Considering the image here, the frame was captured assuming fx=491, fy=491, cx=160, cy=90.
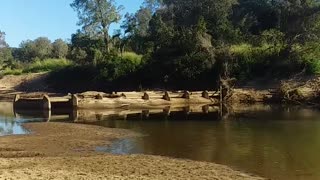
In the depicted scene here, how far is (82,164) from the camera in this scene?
526 inches

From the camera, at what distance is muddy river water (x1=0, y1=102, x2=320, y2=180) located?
14164mm

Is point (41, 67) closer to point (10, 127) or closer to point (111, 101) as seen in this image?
point (111, 101)

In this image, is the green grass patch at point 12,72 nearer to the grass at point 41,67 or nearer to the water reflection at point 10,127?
the grass at point 41,67

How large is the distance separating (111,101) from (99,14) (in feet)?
103

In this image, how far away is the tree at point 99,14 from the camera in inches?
2571

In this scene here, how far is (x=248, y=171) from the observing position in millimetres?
12969

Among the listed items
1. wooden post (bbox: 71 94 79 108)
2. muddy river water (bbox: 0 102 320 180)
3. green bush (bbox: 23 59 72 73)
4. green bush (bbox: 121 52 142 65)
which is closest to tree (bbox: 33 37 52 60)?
green bush (bbox: 23 59 72 73)

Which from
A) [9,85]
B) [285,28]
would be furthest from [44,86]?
[285,28]

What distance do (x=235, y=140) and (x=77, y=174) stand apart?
28.9ft

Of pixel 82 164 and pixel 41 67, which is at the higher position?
pixel 41 67

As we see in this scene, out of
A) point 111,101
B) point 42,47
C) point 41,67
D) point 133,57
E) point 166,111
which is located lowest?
point 166,111

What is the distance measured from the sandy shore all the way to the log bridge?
1582 cm

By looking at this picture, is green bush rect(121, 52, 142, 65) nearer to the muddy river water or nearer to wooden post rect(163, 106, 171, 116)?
wooden post rect(163, 106, 171, 116)

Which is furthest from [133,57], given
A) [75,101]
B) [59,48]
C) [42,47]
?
[42,47]
